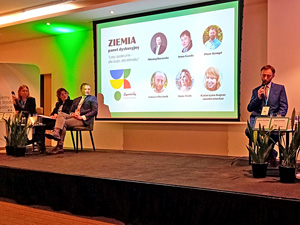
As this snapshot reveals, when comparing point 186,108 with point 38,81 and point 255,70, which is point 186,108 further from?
point 38,81

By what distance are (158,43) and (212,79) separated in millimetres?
1036

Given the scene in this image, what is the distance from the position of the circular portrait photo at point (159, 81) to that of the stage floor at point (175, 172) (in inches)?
60.3

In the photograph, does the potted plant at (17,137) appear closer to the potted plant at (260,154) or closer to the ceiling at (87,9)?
the ceiling at (87,9)

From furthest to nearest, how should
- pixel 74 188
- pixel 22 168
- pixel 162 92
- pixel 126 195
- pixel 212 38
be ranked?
pixel 162 92
pixel 212 38
pixel 22 168
pixel 74 188
pixel 126 195

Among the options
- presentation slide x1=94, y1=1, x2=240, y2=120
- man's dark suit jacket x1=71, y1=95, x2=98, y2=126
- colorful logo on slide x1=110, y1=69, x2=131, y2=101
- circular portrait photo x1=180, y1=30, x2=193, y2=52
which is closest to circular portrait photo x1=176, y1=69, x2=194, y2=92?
presentation slide x1=94, y1=1, x2=240, y2=120

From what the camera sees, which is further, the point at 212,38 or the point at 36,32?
the point at 36,32

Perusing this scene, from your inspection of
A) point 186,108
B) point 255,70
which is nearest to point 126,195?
point 186,108

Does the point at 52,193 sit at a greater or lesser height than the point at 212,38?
lesser

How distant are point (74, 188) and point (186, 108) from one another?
2585mm

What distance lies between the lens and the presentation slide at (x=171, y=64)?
4.96m

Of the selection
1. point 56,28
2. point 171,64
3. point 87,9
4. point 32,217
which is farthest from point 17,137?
point 56,28

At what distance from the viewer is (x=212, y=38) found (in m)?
5.05

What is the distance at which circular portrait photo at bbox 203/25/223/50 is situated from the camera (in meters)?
4.99

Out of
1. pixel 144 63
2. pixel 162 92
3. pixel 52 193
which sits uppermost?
pixel 144 63
